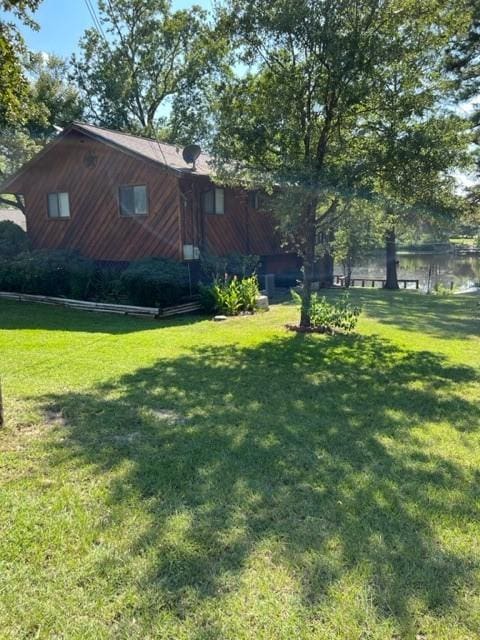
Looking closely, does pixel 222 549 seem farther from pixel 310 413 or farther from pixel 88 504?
pixel 310 413

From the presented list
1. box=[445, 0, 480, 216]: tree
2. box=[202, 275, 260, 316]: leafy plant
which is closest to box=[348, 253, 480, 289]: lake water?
box=[445, 0, 480, 216]: tree

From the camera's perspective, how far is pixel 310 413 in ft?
14.2

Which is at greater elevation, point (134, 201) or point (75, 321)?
point (134, 201)

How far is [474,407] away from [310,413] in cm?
176

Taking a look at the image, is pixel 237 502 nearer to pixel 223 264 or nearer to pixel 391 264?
pixel 223 264

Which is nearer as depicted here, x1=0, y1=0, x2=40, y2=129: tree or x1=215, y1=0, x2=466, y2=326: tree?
x1=0, y1=0, x2=40, y2=129: tree

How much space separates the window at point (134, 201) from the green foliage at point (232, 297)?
12.1 ft

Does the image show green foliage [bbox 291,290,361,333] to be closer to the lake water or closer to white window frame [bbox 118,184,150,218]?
white window frame [bbox 118,184,150,218]

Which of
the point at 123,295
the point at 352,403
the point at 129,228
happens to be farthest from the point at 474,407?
the point at 129,228

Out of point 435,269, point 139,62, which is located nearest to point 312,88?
point 139,62

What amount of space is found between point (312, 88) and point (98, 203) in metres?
8.21

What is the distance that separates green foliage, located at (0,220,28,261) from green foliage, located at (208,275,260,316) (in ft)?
26.3

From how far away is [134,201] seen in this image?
12.7 metres

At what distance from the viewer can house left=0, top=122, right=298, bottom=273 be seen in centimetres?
1207
